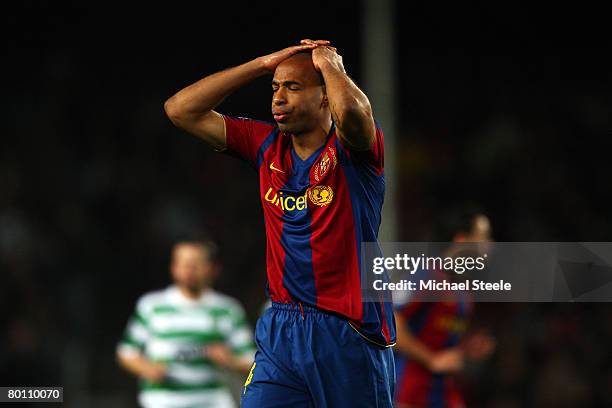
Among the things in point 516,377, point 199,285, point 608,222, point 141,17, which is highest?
point 141,17

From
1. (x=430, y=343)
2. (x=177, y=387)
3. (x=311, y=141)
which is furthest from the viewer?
(x=177, y=387)

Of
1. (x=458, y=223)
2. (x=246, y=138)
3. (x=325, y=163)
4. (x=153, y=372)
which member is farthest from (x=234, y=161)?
(x=325, y=163)

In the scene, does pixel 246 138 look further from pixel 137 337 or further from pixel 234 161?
pixel 234 161

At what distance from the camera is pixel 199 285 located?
7660mm

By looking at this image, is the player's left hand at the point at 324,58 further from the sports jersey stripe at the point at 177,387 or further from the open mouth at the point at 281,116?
the sports jersey stripe at the point at 177,387

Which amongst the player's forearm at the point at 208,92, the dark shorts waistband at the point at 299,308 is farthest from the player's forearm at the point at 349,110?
the dark shorts waistband at the point at 299,308

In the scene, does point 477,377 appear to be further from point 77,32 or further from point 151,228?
point 77,32

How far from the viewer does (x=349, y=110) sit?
412cm

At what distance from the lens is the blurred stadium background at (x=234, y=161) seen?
10.3 meters

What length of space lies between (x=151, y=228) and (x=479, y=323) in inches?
144

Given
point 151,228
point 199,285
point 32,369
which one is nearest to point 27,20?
point 151,228

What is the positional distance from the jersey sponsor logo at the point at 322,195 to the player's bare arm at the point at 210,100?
0.53 m

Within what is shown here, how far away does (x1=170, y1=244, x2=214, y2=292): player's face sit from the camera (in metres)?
7.54

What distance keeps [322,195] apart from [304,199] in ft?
0.25
